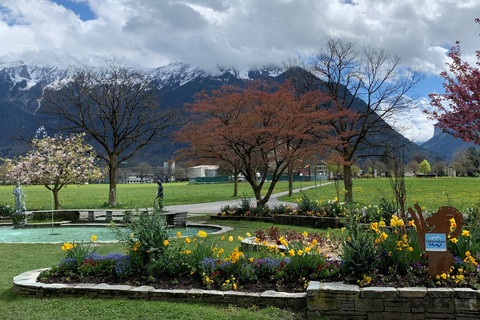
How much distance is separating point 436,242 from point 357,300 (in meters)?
1.39

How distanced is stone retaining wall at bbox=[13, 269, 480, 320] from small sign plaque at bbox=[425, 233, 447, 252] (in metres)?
0.59

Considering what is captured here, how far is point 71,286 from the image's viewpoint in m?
5.75

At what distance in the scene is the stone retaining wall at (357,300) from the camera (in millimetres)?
4727

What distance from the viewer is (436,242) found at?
17.2ft

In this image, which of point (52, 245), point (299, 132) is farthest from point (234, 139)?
point (52, 245)

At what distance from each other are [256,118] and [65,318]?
11984 millimetres

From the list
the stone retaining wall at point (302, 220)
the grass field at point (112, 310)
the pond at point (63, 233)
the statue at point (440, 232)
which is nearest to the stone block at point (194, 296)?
the grass field at point (112, 310)

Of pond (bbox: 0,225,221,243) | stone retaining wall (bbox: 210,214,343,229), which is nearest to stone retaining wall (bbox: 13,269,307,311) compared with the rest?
pond (bbox: 0,225,221,243)

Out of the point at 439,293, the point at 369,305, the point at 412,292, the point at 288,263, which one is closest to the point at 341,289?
the point at 369,305

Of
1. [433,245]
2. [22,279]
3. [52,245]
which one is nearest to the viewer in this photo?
[433,245]

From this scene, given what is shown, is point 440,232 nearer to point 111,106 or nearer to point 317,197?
point 111,106

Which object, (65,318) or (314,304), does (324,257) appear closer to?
(314,304)

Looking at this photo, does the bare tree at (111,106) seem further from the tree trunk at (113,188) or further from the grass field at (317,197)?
the grass field at (317,197)

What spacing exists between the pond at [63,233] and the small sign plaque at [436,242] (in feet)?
28.7
